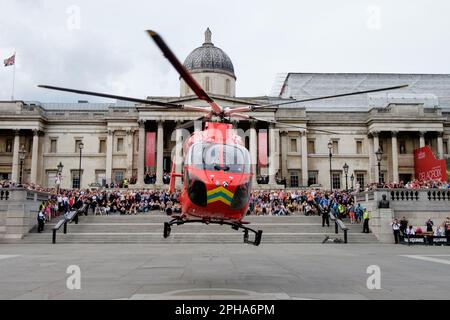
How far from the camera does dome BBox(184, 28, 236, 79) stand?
219 feet

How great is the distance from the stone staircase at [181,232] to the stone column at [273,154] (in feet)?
73.6

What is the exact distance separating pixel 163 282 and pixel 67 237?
20.2 meters

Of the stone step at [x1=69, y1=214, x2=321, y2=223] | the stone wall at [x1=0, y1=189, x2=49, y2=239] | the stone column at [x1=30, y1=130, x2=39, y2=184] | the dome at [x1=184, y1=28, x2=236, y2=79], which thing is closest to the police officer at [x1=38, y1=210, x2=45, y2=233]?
the stone wall at [x1=0, y1=189, x2=49, y2=239]

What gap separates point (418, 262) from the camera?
16.5 metres

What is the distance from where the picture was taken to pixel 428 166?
52.8 m

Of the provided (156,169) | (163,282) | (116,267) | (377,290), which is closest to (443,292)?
(377,290)

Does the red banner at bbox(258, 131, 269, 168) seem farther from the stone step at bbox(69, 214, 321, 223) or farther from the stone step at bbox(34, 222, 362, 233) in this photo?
the stone step at bbox(34, 222, 362, 233)

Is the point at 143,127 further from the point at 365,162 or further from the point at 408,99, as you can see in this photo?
the point at 408,99

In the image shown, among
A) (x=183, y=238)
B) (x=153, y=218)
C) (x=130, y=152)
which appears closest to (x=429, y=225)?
(x=183, y=238)

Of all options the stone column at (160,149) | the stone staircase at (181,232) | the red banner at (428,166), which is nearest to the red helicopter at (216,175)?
the stone staircase at (181,232)

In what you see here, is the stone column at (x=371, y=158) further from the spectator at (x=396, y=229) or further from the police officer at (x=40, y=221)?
the police officer at (x=40, y=221)

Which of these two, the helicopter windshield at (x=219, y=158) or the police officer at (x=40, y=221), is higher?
the helicopter windshield at (x=219, y=158)

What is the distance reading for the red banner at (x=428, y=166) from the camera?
155 ft

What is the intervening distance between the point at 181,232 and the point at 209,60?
41021 mm
